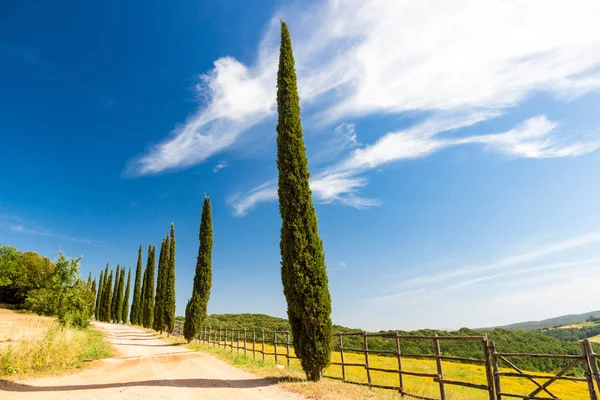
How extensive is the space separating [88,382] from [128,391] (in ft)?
7.23

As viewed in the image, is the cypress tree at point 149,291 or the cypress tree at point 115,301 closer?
the cypress tree at point 149,291

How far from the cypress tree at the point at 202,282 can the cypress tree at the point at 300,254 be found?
14777mm

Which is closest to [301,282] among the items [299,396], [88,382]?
[299,396]

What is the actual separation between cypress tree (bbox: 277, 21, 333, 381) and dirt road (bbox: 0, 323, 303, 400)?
1611 millimetres

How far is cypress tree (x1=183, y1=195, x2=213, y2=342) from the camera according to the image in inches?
910

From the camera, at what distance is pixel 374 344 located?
27.7 m

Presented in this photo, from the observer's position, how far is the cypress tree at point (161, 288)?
30.3 m

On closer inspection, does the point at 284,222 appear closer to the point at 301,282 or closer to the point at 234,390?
the point at 301,282

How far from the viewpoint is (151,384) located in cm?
969

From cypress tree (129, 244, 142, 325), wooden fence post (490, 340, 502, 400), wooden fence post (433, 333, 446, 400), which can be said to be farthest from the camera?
cypress tree (129, 244, 142, 325)

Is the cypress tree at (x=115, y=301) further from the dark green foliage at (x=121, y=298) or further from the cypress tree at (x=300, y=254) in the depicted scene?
the cypress tree at (x=300, y=254)

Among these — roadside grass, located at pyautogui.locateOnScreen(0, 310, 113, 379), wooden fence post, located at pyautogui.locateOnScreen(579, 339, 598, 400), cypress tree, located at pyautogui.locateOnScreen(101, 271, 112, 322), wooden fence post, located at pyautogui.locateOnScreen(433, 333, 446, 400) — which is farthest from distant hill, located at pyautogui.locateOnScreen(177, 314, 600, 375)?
cypress tree, located at pyautogui.locateOnScreen(101, 271, 112, 322)

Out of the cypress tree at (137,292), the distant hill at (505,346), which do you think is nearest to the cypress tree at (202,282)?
the distant hill at (505,346)

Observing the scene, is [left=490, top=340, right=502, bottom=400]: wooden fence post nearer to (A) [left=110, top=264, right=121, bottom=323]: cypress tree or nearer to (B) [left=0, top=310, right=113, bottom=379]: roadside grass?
(B) [left=0, top=310, right=113, bottom=379]: roadside grass
